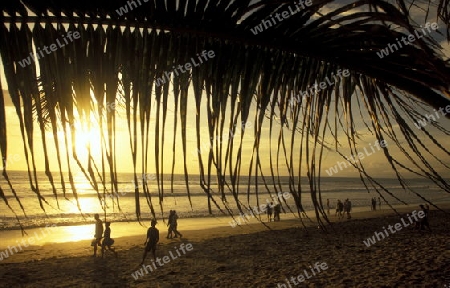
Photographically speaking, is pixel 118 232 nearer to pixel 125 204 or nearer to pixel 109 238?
pixel 109 238

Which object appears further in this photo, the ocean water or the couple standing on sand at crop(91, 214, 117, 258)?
the couple standing on sand at crop(91, 214, 117, 258)

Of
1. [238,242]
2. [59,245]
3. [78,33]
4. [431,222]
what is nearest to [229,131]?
[78,33]

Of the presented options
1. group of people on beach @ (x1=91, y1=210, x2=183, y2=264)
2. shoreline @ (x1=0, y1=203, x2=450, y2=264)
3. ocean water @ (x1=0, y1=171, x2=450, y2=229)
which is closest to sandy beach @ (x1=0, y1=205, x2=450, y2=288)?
group of people on beach @ (x1=91, y1=210, x2=183, y2=264)

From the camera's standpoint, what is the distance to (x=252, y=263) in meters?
12.3

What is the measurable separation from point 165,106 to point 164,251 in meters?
15.2

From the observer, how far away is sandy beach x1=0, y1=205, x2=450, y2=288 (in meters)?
10.2

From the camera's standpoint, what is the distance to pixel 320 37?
49.4 inches

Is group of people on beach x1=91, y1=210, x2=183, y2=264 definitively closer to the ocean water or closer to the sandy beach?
the sandy beach

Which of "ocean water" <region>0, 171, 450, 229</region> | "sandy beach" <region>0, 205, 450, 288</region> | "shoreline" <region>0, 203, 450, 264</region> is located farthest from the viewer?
"shoreline" <region>0, 203, 450, 264</region>

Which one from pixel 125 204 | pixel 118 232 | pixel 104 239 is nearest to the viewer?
pixel 104 239

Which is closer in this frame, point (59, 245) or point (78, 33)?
point (78, 33)

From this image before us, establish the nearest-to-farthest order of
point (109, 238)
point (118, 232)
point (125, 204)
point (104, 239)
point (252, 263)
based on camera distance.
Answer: point (252, 263)
point (104, 239)
point (109, 238)
point (118, 232)
point (125, 204)

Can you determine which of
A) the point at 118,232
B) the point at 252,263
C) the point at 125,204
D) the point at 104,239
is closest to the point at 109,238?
the point at 104,239

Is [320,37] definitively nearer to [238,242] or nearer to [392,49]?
[392,49]
